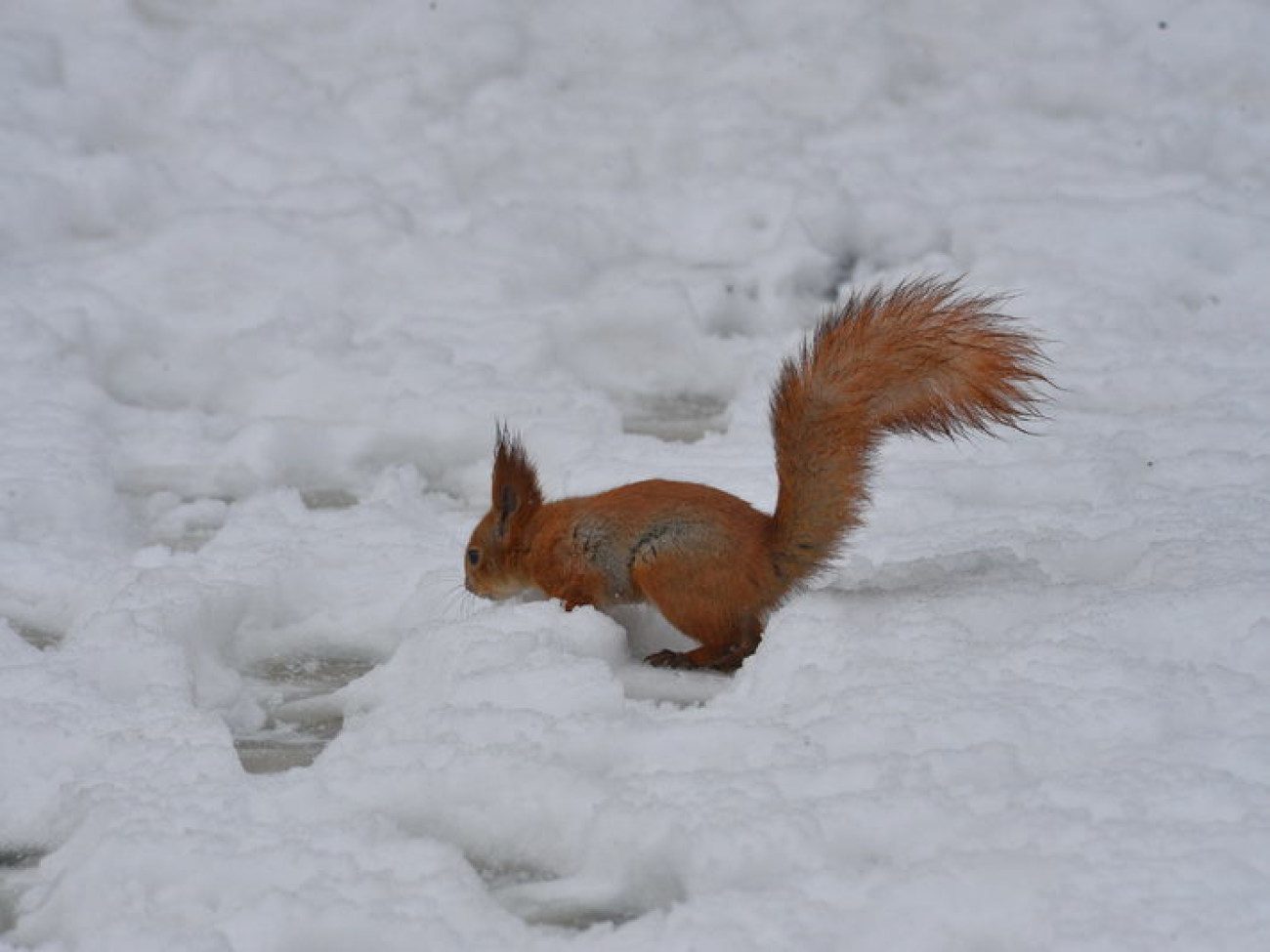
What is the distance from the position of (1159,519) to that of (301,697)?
1.89 metres

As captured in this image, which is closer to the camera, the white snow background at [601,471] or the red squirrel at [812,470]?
the white snow background at [601,471]

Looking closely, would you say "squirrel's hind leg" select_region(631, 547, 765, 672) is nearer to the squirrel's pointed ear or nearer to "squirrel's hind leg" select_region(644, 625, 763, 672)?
"squirrel's hind leg" select_region(644, 625, 763, 672)

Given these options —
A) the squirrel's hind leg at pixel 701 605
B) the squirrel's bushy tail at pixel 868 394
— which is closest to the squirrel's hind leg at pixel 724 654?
the squirrel's hind leg at pixel 701 605

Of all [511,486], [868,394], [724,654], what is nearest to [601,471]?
[511,486]

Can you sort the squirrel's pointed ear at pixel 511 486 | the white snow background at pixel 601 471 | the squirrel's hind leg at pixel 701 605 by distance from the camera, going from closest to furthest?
the white snow background at pixel 601 471 → the squirrel's hind leg at pixel 701 605 → the squirrel's pointed ear at pixel 511 486

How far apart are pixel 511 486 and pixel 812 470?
70 centimetres

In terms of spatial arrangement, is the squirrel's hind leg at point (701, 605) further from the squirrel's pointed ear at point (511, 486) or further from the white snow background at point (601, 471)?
the squirrel's pointed ear at point (511, 486)

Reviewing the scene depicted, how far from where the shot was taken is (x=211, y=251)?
603cm

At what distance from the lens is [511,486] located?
3.63 m

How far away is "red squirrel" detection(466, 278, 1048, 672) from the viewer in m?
3.20

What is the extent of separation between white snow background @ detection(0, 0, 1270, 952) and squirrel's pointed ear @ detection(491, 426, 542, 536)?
0.23 metres

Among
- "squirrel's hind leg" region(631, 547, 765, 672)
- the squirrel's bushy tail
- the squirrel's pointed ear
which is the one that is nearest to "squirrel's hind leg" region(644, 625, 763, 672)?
"squirrel's hind leg" region(631, 547, 765, 672)

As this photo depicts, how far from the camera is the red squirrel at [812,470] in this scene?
10.5 ft

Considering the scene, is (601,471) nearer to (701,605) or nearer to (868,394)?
(701,605)
